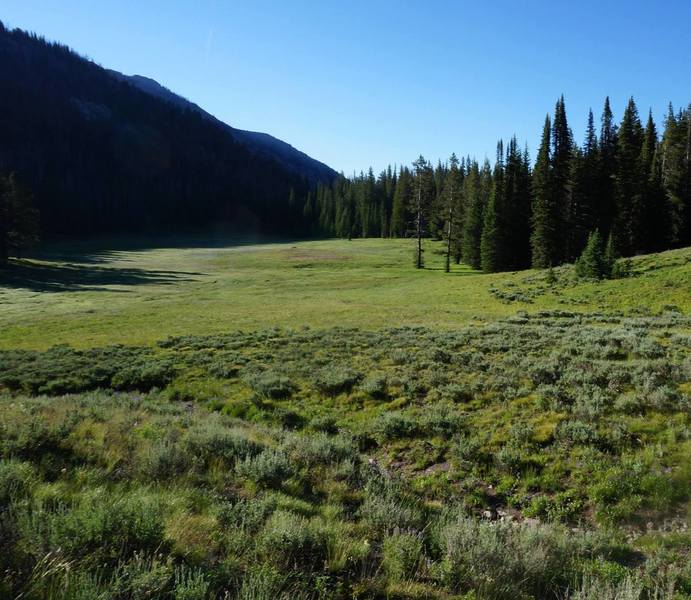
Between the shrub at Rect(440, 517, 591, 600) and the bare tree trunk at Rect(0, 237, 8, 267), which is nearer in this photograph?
the shrub at Rect(440, 517, 591, 600)

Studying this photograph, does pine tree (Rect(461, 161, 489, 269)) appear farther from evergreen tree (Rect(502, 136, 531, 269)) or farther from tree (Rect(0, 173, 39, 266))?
tree (Rect(0, 173, 39, 266))

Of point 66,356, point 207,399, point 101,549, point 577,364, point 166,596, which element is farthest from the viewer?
point 66,356

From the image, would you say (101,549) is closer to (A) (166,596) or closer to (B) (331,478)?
(A) (166,596)

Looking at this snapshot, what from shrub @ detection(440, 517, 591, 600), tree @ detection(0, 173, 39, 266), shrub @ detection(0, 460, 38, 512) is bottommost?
shrub @ detection(440, 517, 591, 600)

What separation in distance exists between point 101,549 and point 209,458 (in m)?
3.94

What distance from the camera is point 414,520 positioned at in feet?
19.6

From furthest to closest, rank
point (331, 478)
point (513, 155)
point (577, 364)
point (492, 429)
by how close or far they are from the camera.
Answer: point (513, 155), point (577, 364), point (492, 429), point (331, 478)

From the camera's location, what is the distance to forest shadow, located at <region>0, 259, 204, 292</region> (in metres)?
49.7

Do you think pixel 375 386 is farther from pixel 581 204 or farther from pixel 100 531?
pixel 581 204

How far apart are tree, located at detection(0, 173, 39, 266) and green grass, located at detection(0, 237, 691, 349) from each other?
3.21 m

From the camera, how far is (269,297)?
42938 mm

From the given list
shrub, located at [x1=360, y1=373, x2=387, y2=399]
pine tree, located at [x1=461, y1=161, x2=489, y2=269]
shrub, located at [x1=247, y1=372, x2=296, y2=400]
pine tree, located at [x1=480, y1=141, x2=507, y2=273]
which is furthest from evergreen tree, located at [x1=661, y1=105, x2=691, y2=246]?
shrub, located at [x1=247, y1=372, x2=296, y2=400]

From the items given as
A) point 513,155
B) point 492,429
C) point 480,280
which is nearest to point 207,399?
point 492,429

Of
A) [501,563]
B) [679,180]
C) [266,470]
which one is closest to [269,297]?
[266,470]
